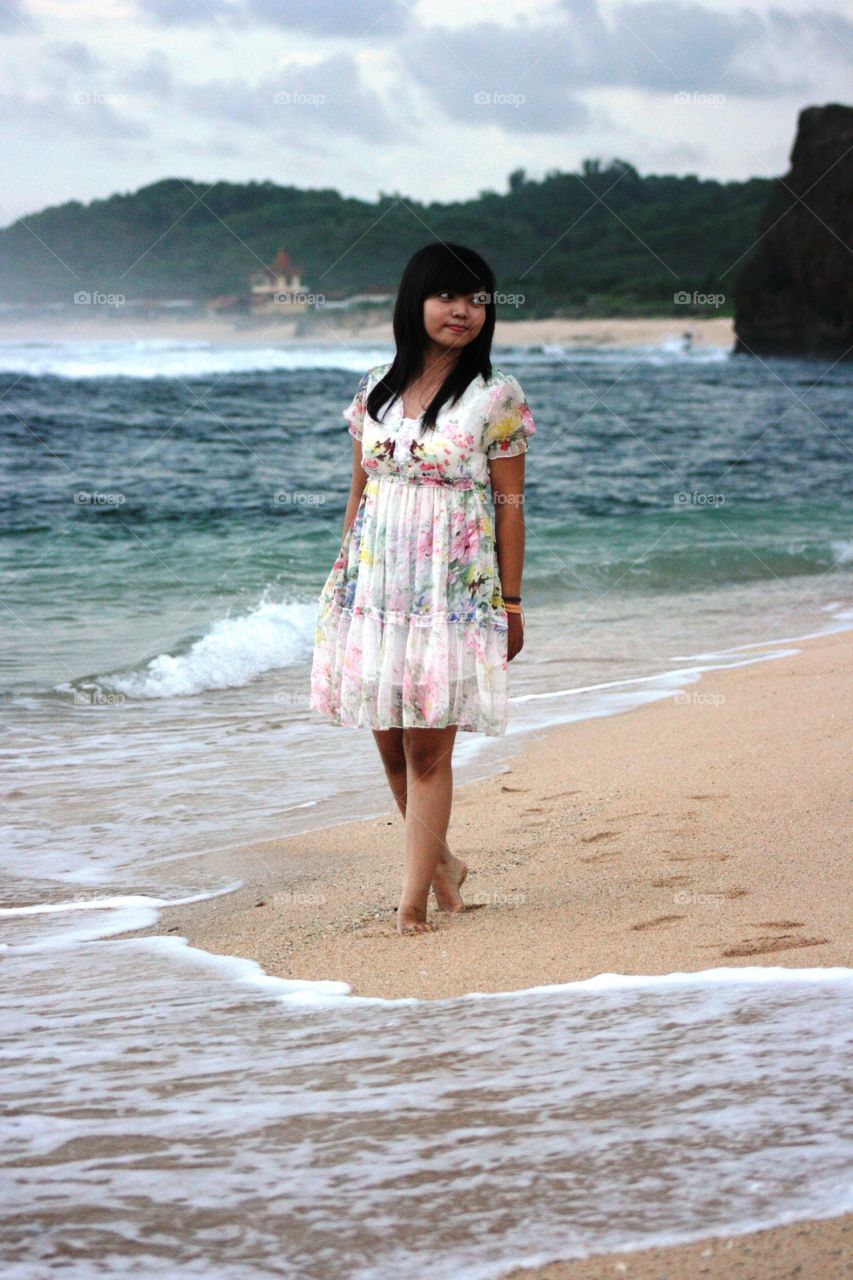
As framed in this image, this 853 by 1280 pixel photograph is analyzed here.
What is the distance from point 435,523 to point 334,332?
149 feet

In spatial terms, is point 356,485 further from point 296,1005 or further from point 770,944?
point 770,944

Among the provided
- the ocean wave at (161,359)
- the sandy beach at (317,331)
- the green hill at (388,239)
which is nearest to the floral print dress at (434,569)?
the sandy beach at (317,331)

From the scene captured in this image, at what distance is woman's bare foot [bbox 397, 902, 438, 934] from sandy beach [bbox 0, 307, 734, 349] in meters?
18.1

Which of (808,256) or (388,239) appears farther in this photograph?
(808,256)

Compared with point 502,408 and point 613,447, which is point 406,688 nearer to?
point 502,408

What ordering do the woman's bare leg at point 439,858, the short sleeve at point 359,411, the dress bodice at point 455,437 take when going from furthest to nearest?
1. the woman's bare leg at point 439,858
2. the short sleeve at point 359,411
3. the dress bodice at point 455,437

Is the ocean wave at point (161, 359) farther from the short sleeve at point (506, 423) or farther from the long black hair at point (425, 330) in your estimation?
the short sleeve at point (506, 423)

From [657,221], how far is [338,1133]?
54.6 m

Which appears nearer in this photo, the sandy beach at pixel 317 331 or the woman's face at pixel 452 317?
the woman's face at pixel 452 317

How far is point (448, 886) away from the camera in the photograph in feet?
10.6

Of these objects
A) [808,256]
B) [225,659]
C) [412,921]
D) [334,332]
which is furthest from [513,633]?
[808,256]

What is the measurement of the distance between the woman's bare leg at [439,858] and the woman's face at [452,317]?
0.91 m

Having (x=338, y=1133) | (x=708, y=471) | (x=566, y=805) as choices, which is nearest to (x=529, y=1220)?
(x=338, y=1133)

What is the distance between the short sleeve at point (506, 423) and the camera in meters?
2.93
